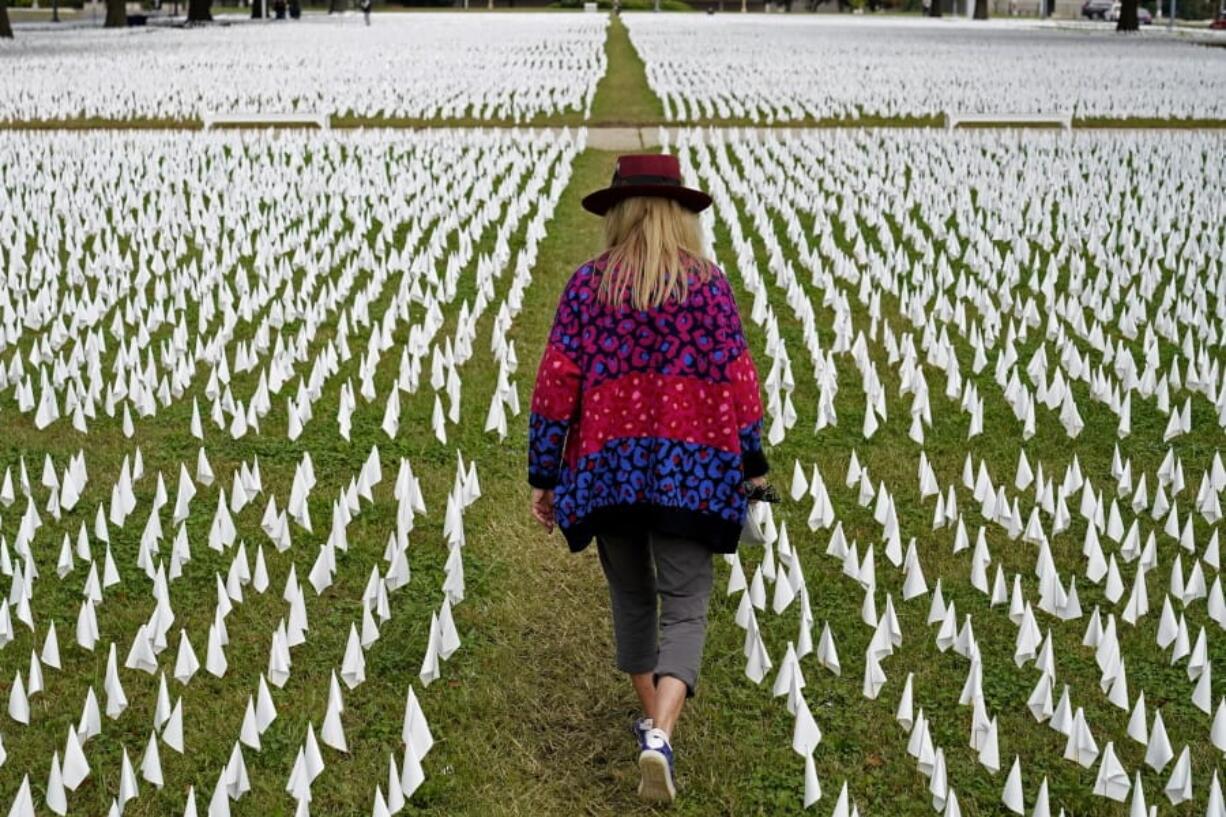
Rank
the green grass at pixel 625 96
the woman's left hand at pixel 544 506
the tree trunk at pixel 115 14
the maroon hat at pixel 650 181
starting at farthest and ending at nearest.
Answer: the tree trunk at pixel 115 14 < the green grass at pixel 625 96 < the woman's left hand at pixel 544 506 < the maroon hat at pixel 650 181

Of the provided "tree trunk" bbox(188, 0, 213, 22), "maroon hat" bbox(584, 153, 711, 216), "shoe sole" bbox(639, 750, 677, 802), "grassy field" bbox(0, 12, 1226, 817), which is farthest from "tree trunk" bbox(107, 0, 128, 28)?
"shoe sole" bbox(639, 750, 677, 802)

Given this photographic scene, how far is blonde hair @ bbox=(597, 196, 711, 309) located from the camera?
4.17 m

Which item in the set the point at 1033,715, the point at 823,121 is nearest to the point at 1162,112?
the point at 823,121

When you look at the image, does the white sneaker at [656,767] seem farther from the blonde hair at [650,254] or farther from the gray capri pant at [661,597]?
the blonde hair at [650,254]

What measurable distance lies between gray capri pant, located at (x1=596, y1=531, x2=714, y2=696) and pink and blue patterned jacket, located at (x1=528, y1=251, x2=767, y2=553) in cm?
9

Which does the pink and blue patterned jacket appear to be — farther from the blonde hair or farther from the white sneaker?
the white sneaker

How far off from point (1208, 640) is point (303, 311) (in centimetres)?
677

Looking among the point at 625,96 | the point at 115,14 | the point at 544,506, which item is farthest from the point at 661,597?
the point at 115,14

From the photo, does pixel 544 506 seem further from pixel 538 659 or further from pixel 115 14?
pixel 115 14

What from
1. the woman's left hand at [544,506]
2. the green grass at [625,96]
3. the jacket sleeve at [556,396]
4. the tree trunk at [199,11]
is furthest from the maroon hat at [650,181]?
the tree trunk at [199,11]

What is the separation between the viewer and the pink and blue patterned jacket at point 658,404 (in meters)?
4.22

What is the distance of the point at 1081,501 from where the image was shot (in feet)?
22.4

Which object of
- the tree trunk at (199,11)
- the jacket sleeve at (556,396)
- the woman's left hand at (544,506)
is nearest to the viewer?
the jacket sleeve at (556,396)

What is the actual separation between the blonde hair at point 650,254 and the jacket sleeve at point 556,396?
5.4 inches
